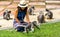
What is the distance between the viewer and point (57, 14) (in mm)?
13289

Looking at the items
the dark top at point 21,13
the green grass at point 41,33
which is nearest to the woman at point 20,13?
the dark top at point 21,13

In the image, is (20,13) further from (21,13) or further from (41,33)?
(41,33)

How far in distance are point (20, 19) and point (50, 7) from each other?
651 cm

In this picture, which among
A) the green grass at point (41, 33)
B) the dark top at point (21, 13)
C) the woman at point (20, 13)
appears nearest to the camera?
the green grass at point (41, 33)

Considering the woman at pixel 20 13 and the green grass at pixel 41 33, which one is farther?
the woman at pixel 20 13

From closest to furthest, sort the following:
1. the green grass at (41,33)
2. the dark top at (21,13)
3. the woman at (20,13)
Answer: the green grass at (41,33)
the woman at (20,13)
the dark top at (21,13)

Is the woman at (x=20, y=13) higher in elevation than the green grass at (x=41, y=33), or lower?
higher

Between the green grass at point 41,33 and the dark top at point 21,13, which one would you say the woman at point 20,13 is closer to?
the dark top at point 21,13

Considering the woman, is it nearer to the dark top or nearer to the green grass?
the dark top

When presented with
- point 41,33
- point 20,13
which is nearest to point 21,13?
point 20,13

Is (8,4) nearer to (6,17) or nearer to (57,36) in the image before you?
(6,17)

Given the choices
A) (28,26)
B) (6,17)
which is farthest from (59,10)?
(28,26)

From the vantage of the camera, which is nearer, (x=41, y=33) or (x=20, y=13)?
(x=41, y=33)

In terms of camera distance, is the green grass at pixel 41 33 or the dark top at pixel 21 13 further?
the dark top at pixel 21 13
